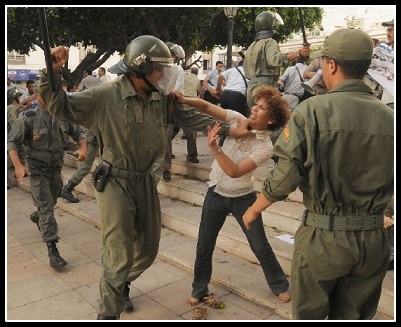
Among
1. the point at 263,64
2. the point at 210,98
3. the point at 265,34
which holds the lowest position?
the point at 210,98

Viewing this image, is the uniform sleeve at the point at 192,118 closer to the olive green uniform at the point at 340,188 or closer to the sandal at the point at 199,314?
the olive green uniform at the point at 340,188

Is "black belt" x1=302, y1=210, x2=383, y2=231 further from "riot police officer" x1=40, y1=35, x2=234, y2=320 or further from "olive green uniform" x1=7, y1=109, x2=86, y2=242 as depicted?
"olive green uniform" x1=7, y1=109, x2=86, y2=242

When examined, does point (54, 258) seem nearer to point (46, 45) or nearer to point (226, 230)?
point (226, 230)

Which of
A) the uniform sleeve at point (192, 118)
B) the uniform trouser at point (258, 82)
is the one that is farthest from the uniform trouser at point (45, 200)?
the uniform trouser at point (258, 82)

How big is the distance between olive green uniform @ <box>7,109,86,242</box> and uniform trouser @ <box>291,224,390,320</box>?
3.53 meters

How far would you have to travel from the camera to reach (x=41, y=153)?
521 cm

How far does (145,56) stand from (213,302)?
7.33 ft

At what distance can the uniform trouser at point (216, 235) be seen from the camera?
3.60 m

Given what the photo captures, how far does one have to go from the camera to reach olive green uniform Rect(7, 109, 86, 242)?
16.9 feet

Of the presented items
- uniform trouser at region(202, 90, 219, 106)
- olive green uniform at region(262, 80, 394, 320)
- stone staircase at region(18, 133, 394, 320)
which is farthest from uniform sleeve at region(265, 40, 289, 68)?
uniform trouser at region(202, 90, 219, 106)

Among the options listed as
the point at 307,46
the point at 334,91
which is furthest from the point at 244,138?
the point at 307,46

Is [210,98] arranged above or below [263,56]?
below

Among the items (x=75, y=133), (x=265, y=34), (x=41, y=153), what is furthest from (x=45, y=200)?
(x=265, y=34)

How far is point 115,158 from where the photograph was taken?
3.29 metres
